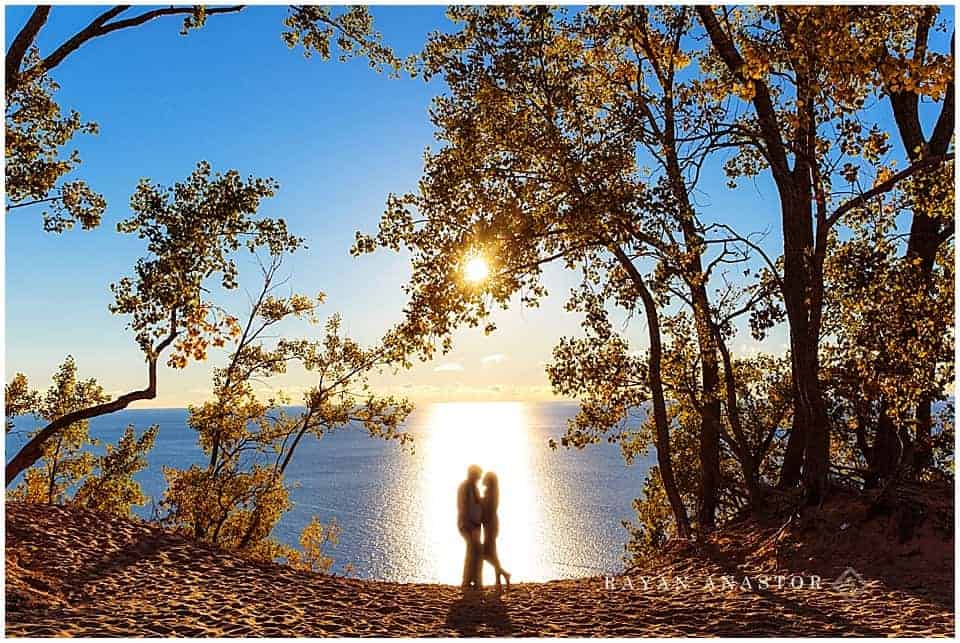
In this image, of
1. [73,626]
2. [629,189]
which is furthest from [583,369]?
[73,626]

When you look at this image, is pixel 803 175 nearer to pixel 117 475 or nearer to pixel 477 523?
pixel 477 523

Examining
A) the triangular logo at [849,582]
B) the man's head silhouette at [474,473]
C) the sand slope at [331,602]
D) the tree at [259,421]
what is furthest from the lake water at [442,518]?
the triangular logo at [849,582]

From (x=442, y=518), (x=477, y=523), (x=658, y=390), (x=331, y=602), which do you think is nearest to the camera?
(x=331, y=602)

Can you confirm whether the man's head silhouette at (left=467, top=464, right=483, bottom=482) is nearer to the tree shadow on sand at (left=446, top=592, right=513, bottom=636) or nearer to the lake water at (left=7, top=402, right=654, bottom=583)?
the tree shadow on sand at (left=446, top=592, right=513, bottom=636)

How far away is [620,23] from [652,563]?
9.94m

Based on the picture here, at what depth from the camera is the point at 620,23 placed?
13.3 metres

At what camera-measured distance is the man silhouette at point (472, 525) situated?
38.0ft

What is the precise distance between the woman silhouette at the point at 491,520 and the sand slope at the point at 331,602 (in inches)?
23.4

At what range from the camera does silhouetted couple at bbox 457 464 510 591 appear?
11570 millimetres

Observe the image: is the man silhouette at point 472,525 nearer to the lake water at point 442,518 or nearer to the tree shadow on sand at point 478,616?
the tree shadow on sand at point 478,616

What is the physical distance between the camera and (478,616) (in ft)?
29.8

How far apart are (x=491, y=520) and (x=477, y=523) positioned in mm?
234

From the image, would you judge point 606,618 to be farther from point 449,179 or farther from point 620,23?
point 620,23

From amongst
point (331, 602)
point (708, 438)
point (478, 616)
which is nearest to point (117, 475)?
point (331, 602)
